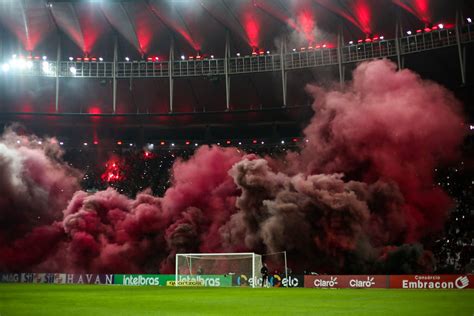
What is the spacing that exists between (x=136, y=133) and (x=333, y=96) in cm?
2823

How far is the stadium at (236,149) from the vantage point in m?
40.5

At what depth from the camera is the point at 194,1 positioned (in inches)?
2302

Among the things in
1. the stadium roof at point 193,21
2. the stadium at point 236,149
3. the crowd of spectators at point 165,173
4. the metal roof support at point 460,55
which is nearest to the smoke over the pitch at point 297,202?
the stadium at point 236,149

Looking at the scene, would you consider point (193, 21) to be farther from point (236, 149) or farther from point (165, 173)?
point (165, 173)

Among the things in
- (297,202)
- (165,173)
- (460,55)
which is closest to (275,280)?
(297,202)

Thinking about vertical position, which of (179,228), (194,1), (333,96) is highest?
(194,1)

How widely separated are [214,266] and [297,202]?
8.13m

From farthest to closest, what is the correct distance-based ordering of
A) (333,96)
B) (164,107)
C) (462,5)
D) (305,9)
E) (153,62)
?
(164,107), (153,62), (305,9), (462,5), (333,96)

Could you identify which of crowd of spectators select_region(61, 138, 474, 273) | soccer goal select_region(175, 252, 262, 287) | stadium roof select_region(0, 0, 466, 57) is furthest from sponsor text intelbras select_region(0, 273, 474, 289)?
stadium roof select_region(0, 0, 466, 57)

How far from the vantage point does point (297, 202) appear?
135 ft

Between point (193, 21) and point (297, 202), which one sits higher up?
point (193, 21)

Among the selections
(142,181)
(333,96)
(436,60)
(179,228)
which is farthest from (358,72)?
(142,181)

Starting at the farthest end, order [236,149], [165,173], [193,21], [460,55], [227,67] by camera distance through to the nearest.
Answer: [193,21], [165,173], [227,67], [236,149], [460,55]

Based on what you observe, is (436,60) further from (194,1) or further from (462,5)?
(194,1)
